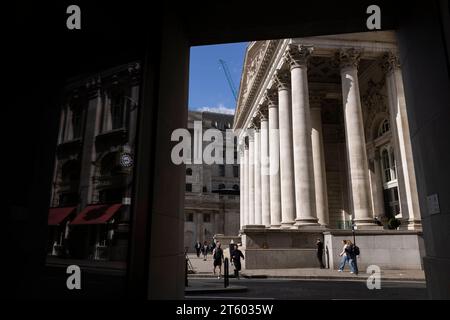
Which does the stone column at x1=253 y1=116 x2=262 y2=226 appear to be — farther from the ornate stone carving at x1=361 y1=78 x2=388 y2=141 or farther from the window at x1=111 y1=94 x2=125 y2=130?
the window at x1=111 y1=94 x2=125 y2=130

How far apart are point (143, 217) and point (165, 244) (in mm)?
960

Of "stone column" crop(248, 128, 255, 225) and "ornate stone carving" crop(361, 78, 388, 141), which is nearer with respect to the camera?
"ornate stone carving" crop(361, 78, 388, 141)

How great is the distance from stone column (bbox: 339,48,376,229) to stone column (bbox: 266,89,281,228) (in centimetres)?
808

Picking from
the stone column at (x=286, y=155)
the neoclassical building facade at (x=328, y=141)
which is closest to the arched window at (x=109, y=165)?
the neoclassical building facade at (x=328, y=141)

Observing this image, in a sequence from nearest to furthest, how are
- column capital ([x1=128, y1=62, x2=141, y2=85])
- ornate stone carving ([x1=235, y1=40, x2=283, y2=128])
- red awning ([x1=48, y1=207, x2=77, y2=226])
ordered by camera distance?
1. red awning ([x1=48, y1=207, x2=77, y2=226])
2. column capital ([x1=128, y1=62, x2=141, y2=85])
3. ornate stone carving ([x1=235, y1=40, x2=283, y2=128])

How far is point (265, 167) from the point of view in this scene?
116 feet

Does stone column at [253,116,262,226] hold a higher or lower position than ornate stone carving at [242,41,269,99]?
lower

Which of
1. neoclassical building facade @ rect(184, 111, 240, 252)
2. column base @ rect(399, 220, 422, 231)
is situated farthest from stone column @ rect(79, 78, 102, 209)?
neoclassical building facade @ rect(184, 111, 240, 252)

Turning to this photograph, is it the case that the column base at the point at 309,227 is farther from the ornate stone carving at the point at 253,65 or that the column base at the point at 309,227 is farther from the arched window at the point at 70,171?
the arched window at the point at 70,171

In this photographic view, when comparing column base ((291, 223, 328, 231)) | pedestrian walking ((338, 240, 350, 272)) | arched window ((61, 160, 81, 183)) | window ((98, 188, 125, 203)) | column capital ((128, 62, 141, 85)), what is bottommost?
A: pedestrian walking ((338, 240, 350, 272))

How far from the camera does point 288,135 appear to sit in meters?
26.9

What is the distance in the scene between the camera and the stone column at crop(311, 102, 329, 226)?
2966 cm

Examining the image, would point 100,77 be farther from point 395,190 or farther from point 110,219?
point 395,190

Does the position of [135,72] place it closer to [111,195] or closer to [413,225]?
[111,195]
